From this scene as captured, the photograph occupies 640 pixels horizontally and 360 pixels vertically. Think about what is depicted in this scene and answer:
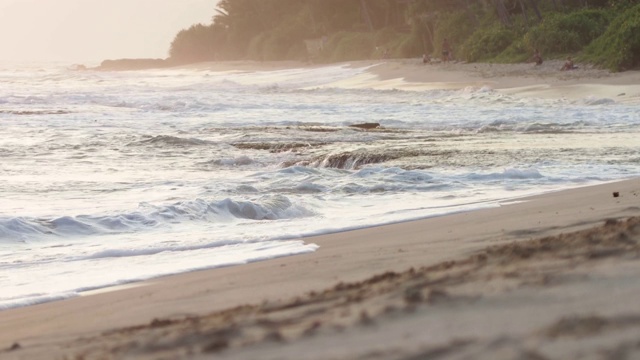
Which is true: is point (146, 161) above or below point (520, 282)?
below

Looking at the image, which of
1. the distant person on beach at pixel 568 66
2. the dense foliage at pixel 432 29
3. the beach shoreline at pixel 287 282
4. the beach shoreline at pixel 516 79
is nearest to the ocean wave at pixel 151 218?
the beach shoreline at pixel 287 282

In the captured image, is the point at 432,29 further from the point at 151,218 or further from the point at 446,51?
the point at 151,218

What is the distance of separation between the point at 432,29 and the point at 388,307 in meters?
49.5

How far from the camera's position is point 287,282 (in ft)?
13.6

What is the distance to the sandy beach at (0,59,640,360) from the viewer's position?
256 centimetres

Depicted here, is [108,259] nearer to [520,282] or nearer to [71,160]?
[520,282]

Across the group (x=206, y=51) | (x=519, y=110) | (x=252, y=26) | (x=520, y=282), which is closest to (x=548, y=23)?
(x=519, y=110)

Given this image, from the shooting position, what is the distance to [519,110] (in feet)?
64.4

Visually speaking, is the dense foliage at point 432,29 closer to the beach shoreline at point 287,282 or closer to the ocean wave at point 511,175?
the ocean wave at point 511,175

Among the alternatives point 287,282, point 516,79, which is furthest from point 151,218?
point 516,79

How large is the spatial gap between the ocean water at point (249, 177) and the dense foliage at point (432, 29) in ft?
41.4

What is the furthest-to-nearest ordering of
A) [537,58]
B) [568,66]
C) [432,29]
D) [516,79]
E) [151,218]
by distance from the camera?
[432,29] < [537,58] < [516,79] < [568,66] < [151,218]

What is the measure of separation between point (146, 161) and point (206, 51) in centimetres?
10337

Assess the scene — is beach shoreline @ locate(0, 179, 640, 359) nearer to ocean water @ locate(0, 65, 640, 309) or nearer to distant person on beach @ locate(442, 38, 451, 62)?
ocean water @ locate(0, 65, 640, 309)
